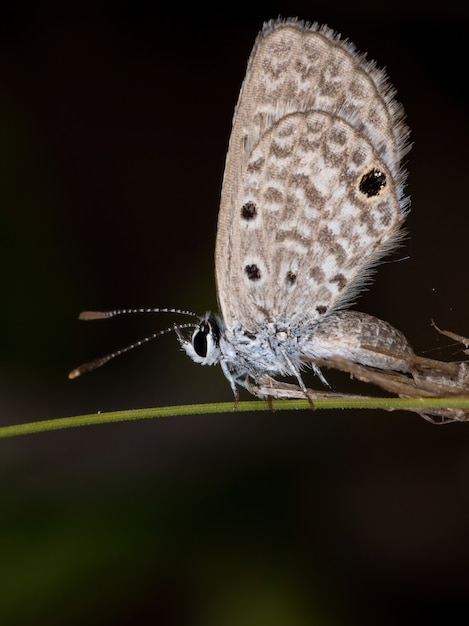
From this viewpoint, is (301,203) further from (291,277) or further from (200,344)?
(200,344)

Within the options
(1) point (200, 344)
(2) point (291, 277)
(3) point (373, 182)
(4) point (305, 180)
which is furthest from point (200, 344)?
(3) point (373, 182)

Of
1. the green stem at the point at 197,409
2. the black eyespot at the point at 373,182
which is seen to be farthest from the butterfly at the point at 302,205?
the green stem at the point at 197,409

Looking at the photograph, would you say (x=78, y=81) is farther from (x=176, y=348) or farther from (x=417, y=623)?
(x=417, y=623)

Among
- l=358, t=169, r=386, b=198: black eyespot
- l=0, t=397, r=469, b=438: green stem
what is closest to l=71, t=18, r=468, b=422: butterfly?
l=358, t=169, r=386, b=198: black eyespot

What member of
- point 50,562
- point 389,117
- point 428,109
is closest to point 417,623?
point 50,562

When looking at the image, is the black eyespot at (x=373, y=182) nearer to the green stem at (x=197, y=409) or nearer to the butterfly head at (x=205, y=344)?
the butterfly head at (x=205, y=344)

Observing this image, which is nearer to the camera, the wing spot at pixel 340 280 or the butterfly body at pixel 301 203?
the butterfly body at pixel 301 203
